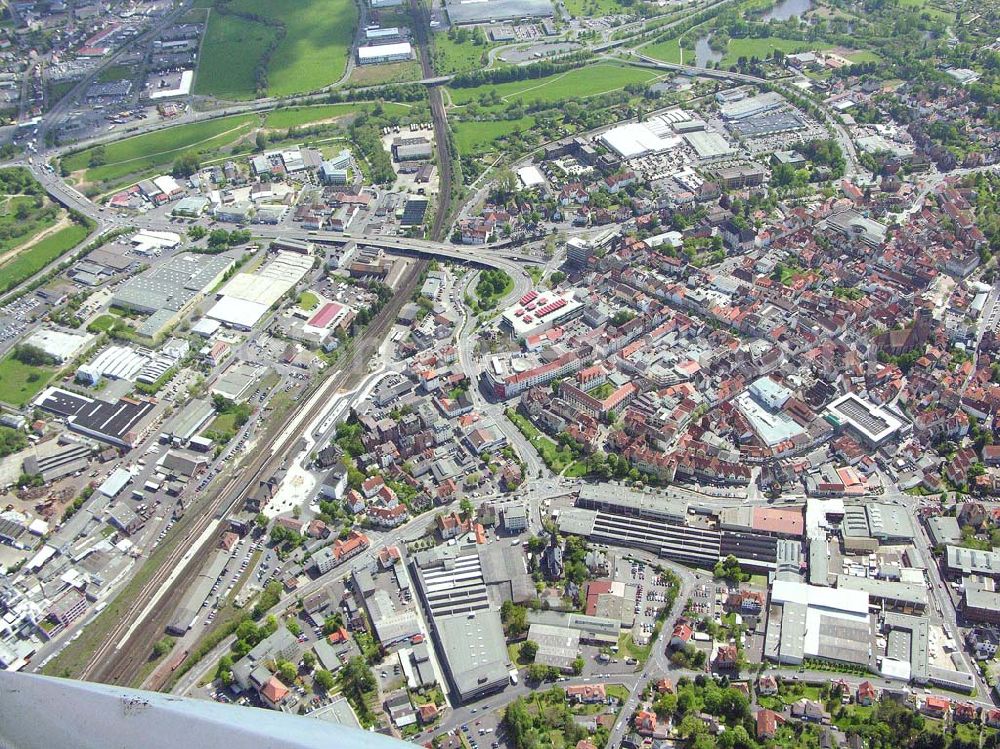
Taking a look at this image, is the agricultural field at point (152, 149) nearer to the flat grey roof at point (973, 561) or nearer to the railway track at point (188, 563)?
the railway track at point (188, 563)

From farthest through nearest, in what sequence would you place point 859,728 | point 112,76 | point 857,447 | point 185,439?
point 112,76 → point 185,439 → point 857,447 → point 859,728

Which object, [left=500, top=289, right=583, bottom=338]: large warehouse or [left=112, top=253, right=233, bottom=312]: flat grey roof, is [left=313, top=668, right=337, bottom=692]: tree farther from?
[left=112, top=253, right=233, bottom=312]: flat grey roof

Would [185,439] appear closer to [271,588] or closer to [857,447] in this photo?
[271,588]

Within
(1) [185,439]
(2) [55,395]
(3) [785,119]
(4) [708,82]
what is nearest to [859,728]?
(1) [185,439]

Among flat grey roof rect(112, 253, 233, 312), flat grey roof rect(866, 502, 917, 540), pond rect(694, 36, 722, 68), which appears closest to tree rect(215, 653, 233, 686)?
flat grey roof rect(866, 502, 917, 540)

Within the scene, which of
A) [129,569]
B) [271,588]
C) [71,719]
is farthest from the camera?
[129,569]

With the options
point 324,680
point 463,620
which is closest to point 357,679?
point 324,680
